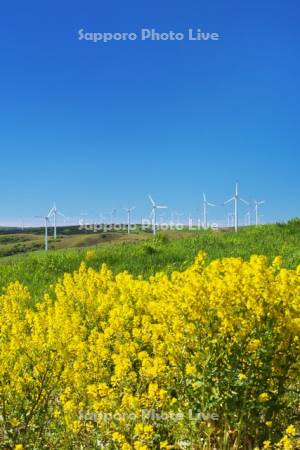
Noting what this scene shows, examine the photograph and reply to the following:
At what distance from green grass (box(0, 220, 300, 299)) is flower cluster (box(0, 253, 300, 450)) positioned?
7697 mm

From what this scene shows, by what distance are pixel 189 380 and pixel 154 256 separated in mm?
12639

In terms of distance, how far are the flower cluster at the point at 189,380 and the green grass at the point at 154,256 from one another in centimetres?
770

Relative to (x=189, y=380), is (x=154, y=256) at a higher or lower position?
higher

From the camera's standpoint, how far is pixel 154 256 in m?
18.1

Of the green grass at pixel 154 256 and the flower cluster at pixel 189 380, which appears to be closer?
the flower cluster at pixel 189 380

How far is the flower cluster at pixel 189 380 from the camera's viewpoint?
533cm

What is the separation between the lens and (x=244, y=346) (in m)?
5.43

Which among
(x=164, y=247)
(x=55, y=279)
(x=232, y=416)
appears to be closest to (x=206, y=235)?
(x=164, y=247)

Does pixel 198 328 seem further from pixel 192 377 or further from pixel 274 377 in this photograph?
pixel 274 377

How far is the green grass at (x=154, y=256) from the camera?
16297mm

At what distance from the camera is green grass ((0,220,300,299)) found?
16.3m

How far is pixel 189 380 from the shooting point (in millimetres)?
5480

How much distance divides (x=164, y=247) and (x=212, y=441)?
47.8 ft

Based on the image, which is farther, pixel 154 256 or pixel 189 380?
pixel 154 256
